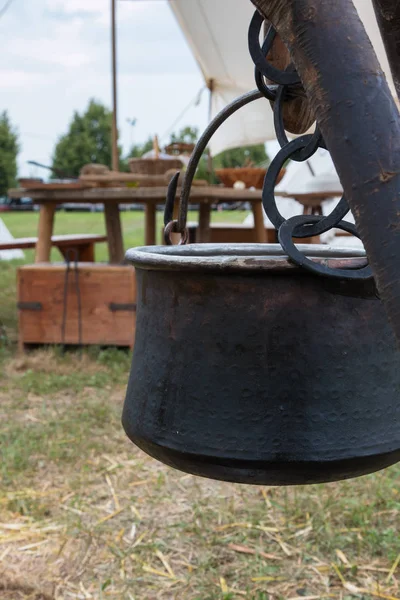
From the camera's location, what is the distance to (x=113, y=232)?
15.3ft

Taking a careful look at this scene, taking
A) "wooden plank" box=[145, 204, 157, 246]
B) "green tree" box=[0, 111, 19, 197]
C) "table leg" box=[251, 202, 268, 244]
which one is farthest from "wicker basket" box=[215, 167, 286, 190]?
"green tree" box=[0, 111, 19, 197]

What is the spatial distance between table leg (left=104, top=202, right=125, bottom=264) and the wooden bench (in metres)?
0.25

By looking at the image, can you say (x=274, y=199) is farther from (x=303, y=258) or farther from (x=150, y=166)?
(x=150, y=166)

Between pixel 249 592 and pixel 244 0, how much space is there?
4.31 metres

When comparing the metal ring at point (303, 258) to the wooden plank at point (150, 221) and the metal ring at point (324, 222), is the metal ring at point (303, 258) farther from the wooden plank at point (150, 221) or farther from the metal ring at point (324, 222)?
the wooden plank at point (150, 221)

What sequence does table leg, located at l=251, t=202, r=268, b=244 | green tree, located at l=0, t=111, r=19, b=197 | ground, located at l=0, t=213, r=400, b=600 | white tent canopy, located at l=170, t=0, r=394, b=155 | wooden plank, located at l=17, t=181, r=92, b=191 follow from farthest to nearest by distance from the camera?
green tree, located at l=0, t=111, r=19, b=197 < white tent canopy, located at l=170, t=0, r=394, b=155 < table leg, located at l=251, t=202, r=268, b=244 < wooden plank, located at l=17, t=181, r=92, b=191 < ground, located at l=0, t=213, r=400, b=600

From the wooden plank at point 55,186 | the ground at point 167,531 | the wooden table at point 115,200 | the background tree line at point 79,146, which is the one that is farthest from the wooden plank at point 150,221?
the background tree line at point 79,146

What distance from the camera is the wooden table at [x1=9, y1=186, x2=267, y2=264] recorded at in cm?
375

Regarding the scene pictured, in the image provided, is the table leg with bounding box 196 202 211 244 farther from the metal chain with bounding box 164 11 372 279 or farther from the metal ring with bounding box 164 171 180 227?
the metal chain with bounding box 164 11 372 279

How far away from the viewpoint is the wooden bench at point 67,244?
4348mm

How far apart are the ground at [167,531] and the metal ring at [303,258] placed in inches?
37.9

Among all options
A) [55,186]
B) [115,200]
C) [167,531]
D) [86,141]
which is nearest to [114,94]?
[115,200]

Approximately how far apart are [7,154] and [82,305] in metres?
32.4

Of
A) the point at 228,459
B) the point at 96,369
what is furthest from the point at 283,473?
the point at 96,369
